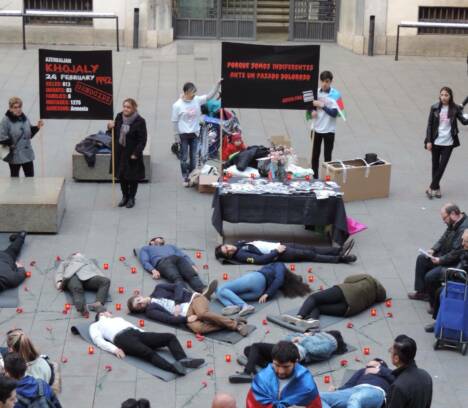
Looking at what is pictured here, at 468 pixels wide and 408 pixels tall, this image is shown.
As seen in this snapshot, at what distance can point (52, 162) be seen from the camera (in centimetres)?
1784

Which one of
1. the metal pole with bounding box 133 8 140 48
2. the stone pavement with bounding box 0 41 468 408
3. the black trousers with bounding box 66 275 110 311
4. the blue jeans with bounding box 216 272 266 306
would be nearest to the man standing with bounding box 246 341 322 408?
the stone pavement with bounding box 0 41 468 408

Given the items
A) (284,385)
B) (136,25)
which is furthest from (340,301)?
(136,25)

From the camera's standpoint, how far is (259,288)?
12695mm

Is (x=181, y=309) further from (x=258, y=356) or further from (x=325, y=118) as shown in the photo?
(x=325, y=118)

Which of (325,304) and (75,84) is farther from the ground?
(75,84)

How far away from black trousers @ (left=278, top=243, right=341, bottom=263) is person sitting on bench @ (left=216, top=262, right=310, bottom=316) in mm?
717

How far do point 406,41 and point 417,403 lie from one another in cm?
1914

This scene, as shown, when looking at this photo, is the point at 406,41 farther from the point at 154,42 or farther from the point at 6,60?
the point at 6,60

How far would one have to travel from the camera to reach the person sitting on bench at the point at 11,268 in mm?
12815

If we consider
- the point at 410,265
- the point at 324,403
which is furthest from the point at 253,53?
the point at 324,403

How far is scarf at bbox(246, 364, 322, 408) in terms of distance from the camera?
845cm

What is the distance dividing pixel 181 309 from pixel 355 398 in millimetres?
3034

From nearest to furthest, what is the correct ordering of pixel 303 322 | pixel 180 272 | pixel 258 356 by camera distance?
1. pixel 258 356
2. pixel 303 322
3. pixel 180 272

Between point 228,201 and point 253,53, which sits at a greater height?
point 253,53
